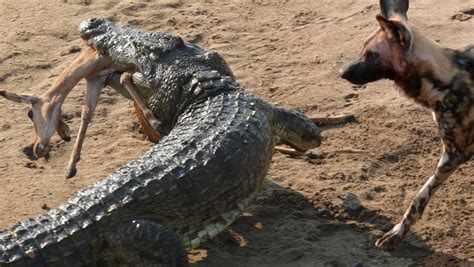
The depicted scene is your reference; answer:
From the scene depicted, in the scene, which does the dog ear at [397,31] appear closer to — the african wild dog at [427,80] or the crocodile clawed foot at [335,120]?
the african wild dog at [427,80]

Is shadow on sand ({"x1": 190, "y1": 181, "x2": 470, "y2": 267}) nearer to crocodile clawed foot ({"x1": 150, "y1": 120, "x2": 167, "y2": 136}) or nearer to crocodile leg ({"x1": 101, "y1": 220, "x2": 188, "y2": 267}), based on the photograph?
crocodile leg ({"x1": 101, "y1": 220, "x2": 188, "y2": 267})

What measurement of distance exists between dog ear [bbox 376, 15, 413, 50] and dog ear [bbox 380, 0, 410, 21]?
0.46 meters

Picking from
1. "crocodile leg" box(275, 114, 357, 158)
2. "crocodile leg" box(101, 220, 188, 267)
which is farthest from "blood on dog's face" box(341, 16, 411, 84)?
"crocodile leg" box(101, 220, 188, 267)

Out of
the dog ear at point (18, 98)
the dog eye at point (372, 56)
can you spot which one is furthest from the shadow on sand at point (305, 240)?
the dog ear at point (18, 98)

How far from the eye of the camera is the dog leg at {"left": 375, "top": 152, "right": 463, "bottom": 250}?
6141 millimetres

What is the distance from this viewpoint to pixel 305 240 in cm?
646

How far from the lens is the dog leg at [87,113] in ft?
23.9

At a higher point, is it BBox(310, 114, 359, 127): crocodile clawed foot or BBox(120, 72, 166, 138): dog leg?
BBox(120, 72, 166, 138): dog leg

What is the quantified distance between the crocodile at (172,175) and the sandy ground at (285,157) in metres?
0.37

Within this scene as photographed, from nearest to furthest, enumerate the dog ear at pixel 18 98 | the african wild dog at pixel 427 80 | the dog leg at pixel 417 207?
the african wild dog at pixel 427 80, the dog leg at pixel 417 207, the dog ear at pixel 18 98

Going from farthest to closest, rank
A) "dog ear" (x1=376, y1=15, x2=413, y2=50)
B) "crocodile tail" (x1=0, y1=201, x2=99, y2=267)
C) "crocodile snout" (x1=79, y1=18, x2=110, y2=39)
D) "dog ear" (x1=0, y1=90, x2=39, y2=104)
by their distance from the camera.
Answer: "crocodile snout" (x1=79, y1=18, x2=110, y2=39) < "dog ear" (x1=0, y1=90, x2=39, y2=104) < "dog ear" (x1=376, y1=15, x2=413, y2=50) < "crocodile tail" (x1=0, y1=201, x2=99, y2=267)

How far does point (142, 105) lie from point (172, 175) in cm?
151

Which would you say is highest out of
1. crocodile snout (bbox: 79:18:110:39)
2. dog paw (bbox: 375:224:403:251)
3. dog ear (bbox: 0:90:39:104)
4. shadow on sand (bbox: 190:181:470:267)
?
crocodile snout (bbox: 79:18:110:39)

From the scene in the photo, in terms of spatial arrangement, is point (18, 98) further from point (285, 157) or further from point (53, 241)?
point (285, 157)
